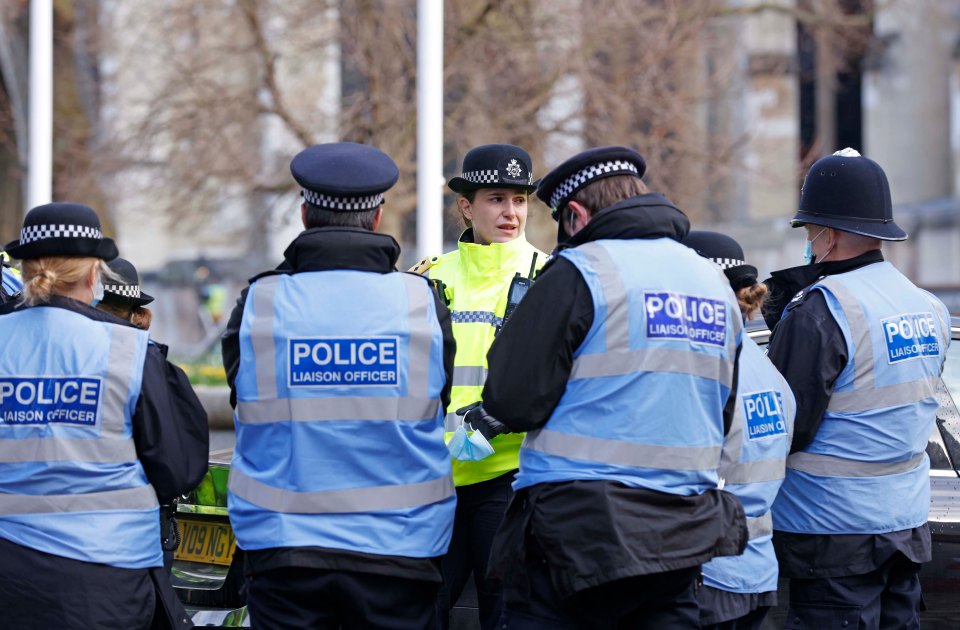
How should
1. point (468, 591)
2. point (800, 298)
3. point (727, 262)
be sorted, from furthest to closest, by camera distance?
point (468, 591), point (727, 262), point (800, 298)

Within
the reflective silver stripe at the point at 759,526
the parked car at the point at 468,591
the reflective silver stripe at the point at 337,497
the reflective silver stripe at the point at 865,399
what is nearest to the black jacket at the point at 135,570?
the reflective silver stripe at the point at 337,497

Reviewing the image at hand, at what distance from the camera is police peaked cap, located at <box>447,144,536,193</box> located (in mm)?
4707

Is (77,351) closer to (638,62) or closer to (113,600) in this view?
(113,600)

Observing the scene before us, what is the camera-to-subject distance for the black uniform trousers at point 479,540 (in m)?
4.28

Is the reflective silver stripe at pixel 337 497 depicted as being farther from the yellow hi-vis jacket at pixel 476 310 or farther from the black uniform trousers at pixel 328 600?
the yellow hi-vis jacket at pixel 476 310

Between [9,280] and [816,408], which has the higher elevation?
[9,280]

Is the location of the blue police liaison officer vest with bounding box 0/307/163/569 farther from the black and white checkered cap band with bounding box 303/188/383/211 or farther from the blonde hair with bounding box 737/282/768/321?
the blonde hair with bounding box 737/282/768/321

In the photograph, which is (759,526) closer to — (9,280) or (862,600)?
(862,600)

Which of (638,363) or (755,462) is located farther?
(755,462)

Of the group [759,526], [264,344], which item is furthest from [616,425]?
[264,344]

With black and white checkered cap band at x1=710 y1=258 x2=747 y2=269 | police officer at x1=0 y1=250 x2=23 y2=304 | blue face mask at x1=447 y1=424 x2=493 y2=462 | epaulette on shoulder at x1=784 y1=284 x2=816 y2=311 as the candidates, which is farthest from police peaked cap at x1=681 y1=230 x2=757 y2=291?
police officer at x1=0 y1=250 x2=23 y2=304

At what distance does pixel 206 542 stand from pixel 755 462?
2.05m

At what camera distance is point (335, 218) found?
11.9 ft

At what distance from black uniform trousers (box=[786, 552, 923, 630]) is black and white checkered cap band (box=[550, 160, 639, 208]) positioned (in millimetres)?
1504
